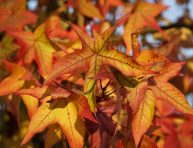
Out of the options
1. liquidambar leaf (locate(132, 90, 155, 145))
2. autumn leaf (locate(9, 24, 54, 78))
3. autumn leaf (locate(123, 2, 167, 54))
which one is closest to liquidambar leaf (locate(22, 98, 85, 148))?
liquidambar leaf (locate(132, 90, 155, 145))

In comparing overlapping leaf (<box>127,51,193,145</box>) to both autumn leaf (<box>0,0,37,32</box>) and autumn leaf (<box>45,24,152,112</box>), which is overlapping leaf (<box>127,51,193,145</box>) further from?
autumn leaf (<box>0,0,37,32</box>)

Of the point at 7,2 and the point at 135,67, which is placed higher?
A: the point at 7,2

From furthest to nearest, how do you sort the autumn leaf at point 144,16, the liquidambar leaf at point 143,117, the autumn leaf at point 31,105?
the autumn leaf at point 144,16, the autumn leaf at point 31,105, the liquidambar leaf at point 143,117

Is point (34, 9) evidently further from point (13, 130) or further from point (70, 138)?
point (70, 138)

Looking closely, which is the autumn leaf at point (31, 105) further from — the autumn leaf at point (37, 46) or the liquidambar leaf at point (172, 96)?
the liquidambar leaf at point (172, 96)

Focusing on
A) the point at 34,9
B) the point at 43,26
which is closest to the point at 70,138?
the point at 43,26

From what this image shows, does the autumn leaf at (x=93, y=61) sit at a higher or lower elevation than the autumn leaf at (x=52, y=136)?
higher

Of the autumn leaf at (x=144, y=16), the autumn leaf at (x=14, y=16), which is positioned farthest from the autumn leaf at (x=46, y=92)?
the autumn leaf at (x=144, y=16)
